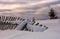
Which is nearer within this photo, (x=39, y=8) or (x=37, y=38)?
(x=37, y=38)

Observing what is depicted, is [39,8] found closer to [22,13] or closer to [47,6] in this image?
[47,6]

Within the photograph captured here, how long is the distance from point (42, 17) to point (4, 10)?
63 cm

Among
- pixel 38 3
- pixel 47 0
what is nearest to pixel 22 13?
pixel 38 3

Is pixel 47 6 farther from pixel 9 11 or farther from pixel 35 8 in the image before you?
pixel 9 11

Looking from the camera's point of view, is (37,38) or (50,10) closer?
(37,38)

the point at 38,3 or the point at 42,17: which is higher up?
the point at 38,3

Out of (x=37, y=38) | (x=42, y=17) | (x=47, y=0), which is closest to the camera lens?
(x=37, y=38)

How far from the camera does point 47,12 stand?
2312mm

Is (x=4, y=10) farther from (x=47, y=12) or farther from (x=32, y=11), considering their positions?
(x=47, y=12)

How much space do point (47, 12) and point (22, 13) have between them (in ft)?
1.34

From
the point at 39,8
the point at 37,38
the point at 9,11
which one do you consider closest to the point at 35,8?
the point at 39,8

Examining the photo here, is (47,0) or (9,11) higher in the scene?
(47,0)

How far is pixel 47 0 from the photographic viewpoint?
2.45 meters

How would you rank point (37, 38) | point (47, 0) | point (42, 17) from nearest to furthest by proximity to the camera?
point (37, 38) < point (42, 17) < point (47, 0)
